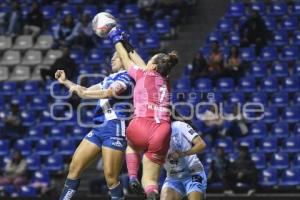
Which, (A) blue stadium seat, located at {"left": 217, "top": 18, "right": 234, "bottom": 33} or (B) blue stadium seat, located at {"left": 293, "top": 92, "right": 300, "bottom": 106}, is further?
(A) blue stadium seat, located at {"left": 217, "top": 18, "right": 234, "bottom": 33}

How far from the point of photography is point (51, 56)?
19.3 m

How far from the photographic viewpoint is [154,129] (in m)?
8.95

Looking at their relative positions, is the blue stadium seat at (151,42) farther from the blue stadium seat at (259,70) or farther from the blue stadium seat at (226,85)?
the blue stadium seat at (259,70)

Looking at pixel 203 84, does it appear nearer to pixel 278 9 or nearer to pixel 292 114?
pixel 292 114

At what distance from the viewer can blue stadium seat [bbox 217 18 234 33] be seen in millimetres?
18609

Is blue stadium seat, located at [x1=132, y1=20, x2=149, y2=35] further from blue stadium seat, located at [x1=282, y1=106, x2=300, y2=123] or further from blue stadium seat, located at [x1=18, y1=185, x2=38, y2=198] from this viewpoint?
blue stadium seat, located at [x1=18, y1=185, x2=38, y2=198]

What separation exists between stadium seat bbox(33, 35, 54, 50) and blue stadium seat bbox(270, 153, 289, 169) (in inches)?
245

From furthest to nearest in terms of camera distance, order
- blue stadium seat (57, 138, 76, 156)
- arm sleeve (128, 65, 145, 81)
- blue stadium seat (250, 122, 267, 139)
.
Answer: blue stadium seat (57, 138, 76, 156), blue stadium seat (250, 122, 267, 139), arm sleeve (128, 65, 145, 81)

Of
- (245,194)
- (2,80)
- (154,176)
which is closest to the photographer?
(154,176)

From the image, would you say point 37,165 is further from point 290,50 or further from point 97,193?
point 290,50

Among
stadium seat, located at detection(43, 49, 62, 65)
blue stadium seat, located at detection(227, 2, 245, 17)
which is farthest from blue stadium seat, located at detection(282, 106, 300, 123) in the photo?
stadium seat, located at detection(43, 49, 62, 65)

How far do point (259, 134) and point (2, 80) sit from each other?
614 centimetres

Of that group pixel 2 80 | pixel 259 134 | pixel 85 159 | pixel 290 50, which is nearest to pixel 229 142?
pixel 259 134

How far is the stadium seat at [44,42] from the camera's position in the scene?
1967 centimetres
